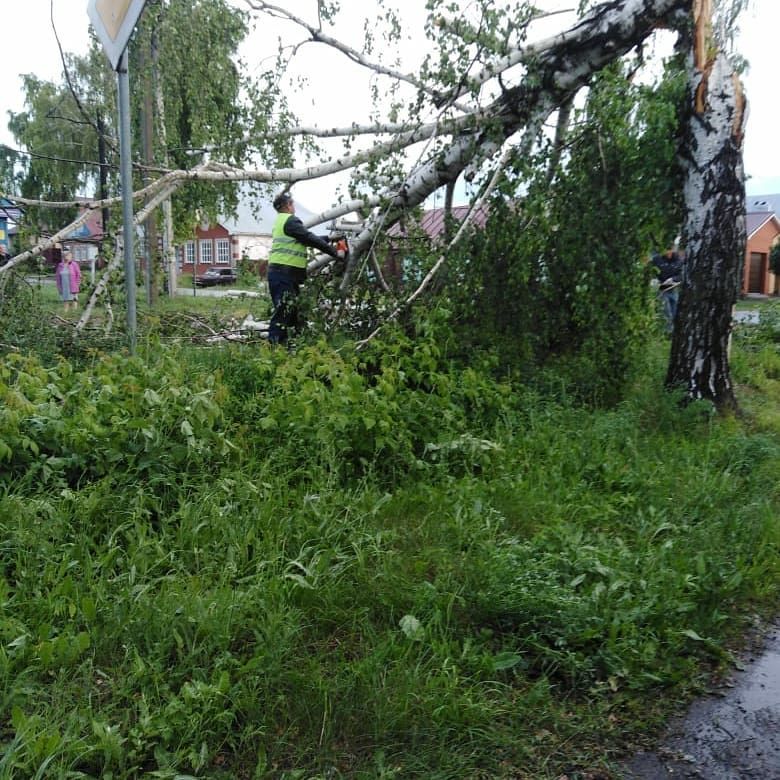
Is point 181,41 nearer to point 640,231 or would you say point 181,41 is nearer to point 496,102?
point 496,102

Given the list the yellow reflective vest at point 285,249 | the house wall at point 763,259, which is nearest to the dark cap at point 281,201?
the yellow reflective vest at point 285,249

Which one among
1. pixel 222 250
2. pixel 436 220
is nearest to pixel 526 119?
pixel 436 220

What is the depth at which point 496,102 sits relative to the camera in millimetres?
6379

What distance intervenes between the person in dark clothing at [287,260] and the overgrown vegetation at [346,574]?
2.09 meters

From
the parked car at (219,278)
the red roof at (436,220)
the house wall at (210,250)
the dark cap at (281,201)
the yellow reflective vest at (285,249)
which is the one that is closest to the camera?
the red roof at (436,220)

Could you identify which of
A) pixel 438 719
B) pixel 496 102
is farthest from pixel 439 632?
pixel 496 102

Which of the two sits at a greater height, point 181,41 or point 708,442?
point 181,41

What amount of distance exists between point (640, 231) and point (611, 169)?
552 millimetres

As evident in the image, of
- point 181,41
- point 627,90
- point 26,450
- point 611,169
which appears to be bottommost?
point 26,450

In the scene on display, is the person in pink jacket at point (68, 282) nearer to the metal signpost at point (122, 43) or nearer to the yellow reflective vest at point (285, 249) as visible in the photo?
the yellow reflective vest at point (285, 249)

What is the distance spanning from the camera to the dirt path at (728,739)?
7.66 feet

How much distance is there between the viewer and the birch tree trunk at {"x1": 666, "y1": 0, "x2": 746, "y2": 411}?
5.77m

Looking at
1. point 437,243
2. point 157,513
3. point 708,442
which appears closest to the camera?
point 157,513

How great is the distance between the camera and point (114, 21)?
414 cm
